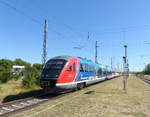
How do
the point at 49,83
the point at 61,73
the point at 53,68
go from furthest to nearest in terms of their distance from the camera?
1. the point at 53,68
2. the point at 61,73
3. the point at 49,83

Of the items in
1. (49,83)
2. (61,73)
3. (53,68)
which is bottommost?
(49,83)

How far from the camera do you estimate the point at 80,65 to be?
680 inches

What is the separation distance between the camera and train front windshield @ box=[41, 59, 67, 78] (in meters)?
13.9

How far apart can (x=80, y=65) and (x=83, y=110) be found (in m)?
8.69

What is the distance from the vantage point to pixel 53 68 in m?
14.4

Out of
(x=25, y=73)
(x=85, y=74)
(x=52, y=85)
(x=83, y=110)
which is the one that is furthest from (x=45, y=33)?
(x=83, y=110)

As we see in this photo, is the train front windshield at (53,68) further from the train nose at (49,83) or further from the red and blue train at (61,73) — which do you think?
the train nose at (49,83)

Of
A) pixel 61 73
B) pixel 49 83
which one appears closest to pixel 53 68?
pixel 61 73

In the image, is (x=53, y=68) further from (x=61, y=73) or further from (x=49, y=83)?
(x=49, y=83)

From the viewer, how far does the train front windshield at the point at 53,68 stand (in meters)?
13.9

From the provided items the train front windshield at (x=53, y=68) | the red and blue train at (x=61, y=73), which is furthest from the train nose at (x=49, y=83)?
the train front windshield at (x=53, y=68)

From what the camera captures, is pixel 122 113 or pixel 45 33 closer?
pixel 122 113

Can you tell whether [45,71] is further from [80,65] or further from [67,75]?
[80,65]

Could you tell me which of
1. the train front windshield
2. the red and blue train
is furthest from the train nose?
the train front windshield
